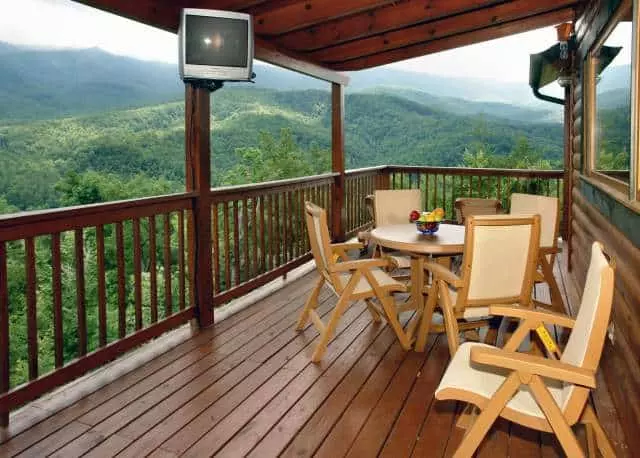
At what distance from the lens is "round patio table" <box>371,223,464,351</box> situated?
355 centimetres

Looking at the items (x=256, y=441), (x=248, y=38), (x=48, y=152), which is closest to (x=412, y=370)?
(x=256, y=441)

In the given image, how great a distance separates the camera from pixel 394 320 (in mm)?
3539

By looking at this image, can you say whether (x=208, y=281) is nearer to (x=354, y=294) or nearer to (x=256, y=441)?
(x=354, y=294)

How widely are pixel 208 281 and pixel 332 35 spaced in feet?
9.66

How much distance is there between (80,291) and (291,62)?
137 inches

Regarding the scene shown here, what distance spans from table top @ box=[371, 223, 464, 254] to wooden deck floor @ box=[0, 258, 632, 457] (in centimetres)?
64

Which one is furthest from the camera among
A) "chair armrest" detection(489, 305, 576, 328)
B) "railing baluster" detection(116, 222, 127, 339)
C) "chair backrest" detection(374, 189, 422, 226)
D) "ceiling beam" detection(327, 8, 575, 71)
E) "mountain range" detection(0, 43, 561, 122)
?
"mountain range" detection(0, 43, 561, 122)

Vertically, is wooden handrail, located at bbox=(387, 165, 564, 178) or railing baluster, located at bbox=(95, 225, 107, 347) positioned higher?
wooden handrail, located at bbox=(387, 165, 564, 178)

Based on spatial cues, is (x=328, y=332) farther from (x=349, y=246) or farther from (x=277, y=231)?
(x=277, y=231)

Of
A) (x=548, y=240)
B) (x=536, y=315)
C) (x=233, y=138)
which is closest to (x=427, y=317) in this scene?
(x=536, y=315)

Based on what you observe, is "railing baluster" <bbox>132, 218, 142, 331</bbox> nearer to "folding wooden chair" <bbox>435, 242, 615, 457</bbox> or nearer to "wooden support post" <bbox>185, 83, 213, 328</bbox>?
"wooden support post" <bbox>185, 83, 213, 328</bbox>

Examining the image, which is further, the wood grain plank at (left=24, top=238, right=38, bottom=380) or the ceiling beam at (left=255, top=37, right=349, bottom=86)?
the ceiling beam at (left=255, top=37, right=349, bottom=86)

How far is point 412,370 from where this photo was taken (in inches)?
129

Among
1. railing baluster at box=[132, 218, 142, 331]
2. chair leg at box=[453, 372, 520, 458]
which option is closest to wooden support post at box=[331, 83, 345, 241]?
railing baluster at box=[132, 218, 142, 331]
